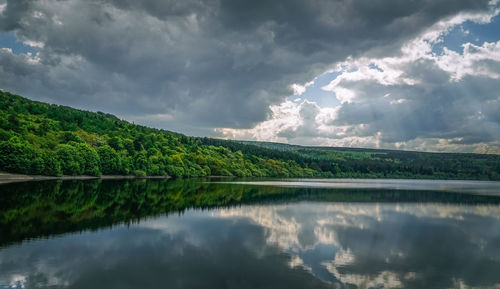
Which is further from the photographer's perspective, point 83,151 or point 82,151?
point 83,151

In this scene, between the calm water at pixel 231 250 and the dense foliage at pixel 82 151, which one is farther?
the dense foliage at pixel 82 151

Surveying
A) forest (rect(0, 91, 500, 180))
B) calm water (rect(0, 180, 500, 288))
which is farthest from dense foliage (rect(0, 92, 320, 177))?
calm water (rect(0, 180, 500, 288))

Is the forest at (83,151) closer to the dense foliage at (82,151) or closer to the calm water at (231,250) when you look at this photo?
the dense foliage at (82,151)

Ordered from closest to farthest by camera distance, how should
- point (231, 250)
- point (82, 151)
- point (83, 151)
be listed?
point (231, 250), point (82, 151), point (83, 151)

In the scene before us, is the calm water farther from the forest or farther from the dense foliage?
the dense foliage

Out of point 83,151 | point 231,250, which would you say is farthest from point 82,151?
point 231,250

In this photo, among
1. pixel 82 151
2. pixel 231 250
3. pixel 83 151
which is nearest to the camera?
pixel 231 250

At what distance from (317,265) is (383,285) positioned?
11.3 feet

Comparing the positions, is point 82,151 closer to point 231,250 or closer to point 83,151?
point 83,151

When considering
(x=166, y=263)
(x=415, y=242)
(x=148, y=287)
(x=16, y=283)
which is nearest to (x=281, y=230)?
(x=415, y=242)

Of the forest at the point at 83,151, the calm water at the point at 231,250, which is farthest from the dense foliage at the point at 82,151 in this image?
the calm water at the point at 231,250

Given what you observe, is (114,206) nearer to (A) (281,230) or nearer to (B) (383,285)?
(A) (281,230)

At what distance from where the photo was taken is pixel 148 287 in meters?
13.1

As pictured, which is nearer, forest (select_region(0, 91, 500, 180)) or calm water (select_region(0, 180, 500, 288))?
calm water (select_region(0, 180, 500, 288))
